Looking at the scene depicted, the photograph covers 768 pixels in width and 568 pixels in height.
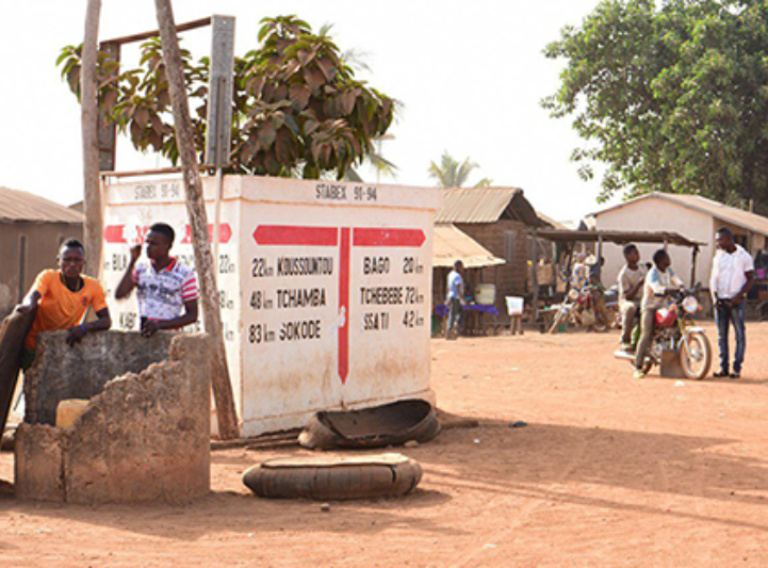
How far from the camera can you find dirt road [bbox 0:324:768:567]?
5516 millimetres

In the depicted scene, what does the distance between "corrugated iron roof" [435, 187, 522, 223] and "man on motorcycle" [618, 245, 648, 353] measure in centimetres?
1668

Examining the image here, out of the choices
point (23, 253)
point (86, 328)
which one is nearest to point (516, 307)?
point (23, 253)

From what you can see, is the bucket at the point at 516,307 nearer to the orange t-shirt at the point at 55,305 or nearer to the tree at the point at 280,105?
the tree at the point at 280,105

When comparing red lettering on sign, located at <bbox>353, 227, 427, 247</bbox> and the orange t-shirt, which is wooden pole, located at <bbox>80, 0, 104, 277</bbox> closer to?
red lettering on sign, located at <bbox>353, 227, 427, 247</bbox>

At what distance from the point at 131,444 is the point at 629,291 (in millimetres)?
9955

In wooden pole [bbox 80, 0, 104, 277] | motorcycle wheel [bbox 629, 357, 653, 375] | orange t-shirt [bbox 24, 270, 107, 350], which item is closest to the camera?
orange t-shirt [bbox 24, 270, 107, 350]

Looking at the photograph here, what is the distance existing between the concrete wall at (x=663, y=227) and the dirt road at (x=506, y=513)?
23.8 metres

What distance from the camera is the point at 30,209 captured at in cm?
2500

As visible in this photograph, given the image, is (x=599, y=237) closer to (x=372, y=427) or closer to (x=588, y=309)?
(x=588, y=309)

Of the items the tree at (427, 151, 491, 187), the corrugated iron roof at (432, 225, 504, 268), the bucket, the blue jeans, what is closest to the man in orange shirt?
the blue jeans

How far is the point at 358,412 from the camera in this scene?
31.7 feet

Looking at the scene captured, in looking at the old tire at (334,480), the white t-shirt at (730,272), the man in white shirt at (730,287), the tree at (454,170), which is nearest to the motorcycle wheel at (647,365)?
the man in white shirt at (730,287)

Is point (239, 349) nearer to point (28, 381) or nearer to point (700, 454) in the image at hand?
point (28, 381)

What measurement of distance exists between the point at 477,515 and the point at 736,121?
3217 centimetres
